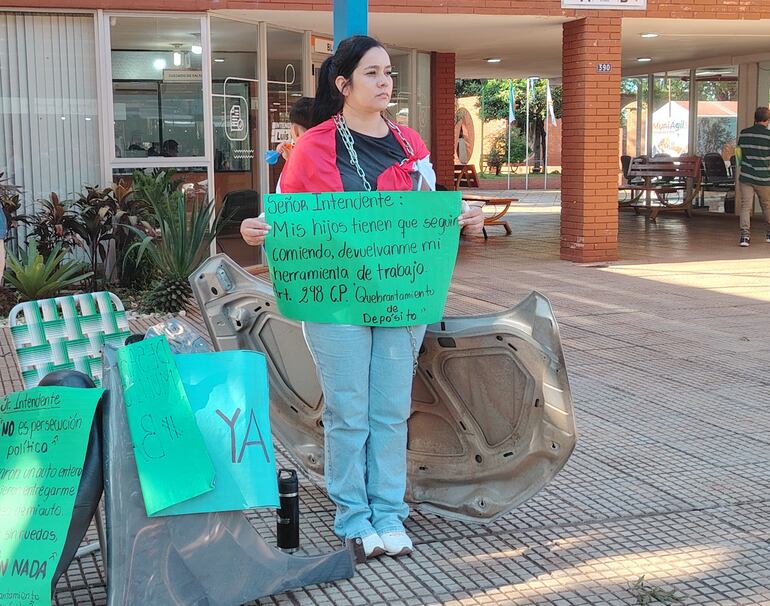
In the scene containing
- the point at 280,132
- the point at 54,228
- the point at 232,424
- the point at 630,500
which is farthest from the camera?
the point at 280,132

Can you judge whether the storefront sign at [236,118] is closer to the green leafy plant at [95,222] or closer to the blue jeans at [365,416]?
the green leafy plant at [95,222]

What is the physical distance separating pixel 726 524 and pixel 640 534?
14.8 inches

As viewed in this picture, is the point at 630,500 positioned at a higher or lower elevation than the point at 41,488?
lower

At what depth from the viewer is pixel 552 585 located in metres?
3.67

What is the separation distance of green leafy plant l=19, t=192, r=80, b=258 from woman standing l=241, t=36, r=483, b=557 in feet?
21.7

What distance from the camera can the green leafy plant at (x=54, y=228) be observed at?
9961 mm

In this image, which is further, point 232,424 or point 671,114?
point 671,114

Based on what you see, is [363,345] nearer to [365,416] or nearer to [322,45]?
[365,416]

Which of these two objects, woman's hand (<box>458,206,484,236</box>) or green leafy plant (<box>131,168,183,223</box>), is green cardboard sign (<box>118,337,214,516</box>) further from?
green leafy plant (<box>131,168,183,223</box>)

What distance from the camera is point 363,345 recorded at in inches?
150

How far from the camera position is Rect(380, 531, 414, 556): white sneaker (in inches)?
153

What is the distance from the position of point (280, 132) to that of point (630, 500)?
8.86m

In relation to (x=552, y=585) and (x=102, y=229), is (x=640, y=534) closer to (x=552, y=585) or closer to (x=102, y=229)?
(x=552, y=585)

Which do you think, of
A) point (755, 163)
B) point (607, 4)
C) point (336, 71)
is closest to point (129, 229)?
point (607, 4)
